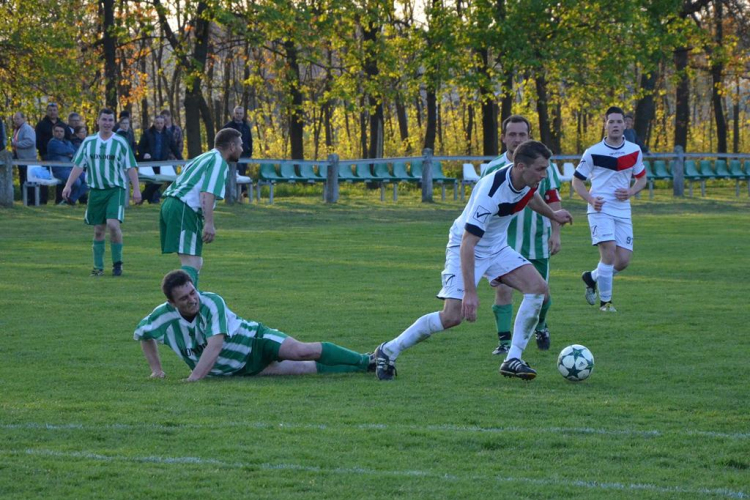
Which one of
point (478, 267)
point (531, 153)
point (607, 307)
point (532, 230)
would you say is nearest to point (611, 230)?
point (607, 307)

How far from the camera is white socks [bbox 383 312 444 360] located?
24.2ft

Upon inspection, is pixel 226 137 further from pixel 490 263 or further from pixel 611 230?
pixel 611 230

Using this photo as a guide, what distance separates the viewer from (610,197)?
11.1 meters

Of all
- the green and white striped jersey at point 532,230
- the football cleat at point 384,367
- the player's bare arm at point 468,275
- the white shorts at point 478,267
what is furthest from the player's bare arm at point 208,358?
the green and white striped jersey at point 532,230

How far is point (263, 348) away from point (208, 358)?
1.33 ft

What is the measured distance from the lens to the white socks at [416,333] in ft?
24.2

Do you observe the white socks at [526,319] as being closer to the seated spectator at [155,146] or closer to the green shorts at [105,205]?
the green shorts at [105,205]

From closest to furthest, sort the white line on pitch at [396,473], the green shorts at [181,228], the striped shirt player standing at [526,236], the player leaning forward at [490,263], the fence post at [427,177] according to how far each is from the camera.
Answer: the white line on pitch at [396,473] < the player leaning forward at [490,263] < the striped shirt player standing at [526,236] < the green shorts at [181,228] < the fence post at [427,177]

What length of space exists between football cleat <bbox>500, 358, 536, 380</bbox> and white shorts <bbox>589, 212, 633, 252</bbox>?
3.92 m

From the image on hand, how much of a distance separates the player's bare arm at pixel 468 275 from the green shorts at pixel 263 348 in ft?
4.45

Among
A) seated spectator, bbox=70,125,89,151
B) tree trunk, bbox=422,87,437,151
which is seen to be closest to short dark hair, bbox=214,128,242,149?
seated spectator, bbox=70,125,89,151

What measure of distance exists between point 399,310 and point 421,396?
3.95 meters

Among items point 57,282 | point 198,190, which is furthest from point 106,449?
point 57,282

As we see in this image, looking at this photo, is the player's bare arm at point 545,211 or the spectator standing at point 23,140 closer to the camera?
the player's bare arm at point 545,211
